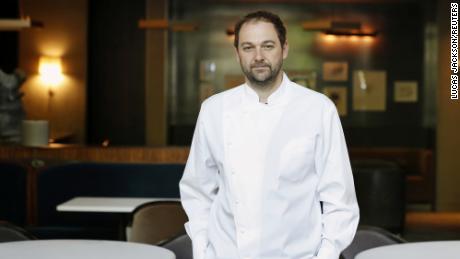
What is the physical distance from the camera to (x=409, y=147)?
1215 cm

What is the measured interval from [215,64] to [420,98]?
9.12ft

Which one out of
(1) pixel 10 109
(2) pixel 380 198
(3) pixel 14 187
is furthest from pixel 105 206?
(2) pixel 380 198

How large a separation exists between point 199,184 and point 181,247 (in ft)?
3.86

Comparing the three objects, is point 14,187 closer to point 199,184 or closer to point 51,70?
point 199,184

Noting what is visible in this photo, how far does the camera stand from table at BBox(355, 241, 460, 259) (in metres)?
2.98

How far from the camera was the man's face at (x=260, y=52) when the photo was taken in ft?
8.36

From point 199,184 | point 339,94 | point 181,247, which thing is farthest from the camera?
point 339,94

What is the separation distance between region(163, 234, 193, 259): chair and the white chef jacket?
1196 mm

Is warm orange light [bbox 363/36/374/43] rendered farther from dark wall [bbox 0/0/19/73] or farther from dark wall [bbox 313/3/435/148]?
dark wall [bbox 0/0/19/73]

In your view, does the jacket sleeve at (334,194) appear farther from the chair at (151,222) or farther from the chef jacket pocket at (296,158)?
the chair at (151,222)

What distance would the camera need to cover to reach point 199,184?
108 inches

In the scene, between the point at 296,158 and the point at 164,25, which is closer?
the point at 296,158

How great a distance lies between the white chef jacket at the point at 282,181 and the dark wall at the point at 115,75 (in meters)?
10.0

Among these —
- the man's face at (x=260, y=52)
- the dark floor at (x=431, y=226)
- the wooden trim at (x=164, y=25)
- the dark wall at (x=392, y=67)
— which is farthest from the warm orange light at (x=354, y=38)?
the man's face at (x=260, y=52)
